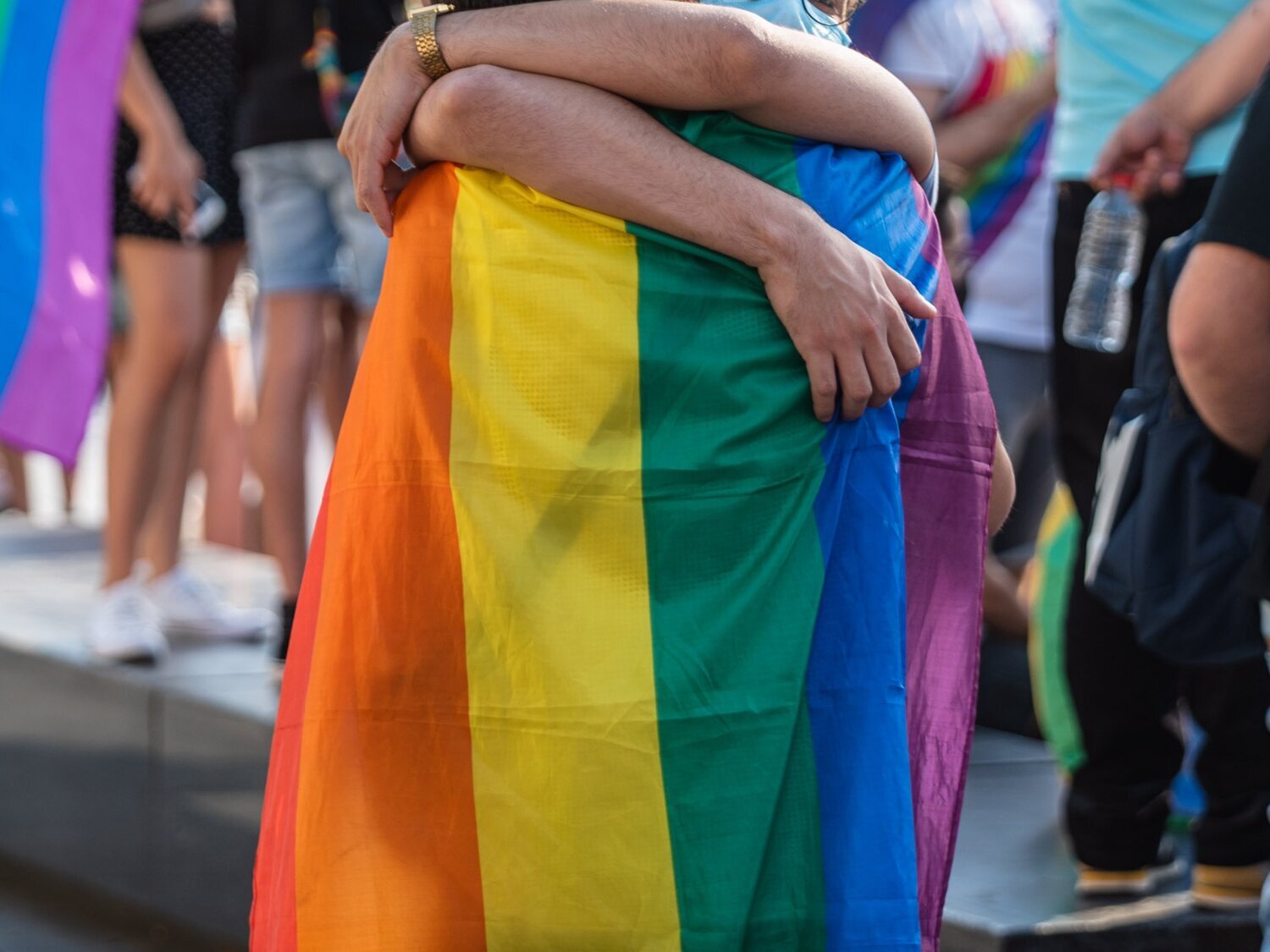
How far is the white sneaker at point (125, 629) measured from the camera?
156 inches

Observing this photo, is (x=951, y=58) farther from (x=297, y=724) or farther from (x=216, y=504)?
(x=216, y=504)

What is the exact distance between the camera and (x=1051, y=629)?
10.8 ft

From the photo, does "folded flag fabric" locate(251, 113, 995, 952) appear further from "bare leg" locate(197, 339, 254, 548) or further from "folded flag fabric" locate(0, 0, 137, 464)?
"bare leg" locate(197, 339, 254, 548)

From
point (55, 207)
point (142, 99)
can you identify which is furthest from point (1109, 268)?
point (142, 99)

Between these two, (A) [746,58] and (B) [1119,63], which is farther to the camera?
(B) [1119,63]

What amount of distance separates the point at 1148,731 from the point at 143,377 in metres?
2.38

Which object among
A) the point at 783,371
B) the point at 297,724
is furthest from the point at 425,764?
Result: the point at 783,371

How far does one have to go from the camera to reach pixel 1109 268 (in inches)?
116

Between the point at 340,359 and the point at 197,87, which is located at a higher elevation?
the point at 197,87

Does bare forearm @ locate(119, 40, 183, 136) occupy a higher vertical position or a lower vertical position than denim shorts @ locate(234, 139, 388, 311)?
higher

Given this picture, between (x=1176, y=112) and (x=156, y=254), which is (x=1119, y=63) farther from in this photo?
(x=156, y=254)

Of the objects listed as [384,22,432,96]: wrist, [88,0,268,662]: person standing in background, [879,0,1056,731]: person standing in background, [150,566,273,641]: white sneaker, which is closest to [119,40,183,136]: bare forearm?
[88,0,268,662]: person standing in background

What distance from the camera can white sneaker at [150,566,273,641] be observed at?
4375mm

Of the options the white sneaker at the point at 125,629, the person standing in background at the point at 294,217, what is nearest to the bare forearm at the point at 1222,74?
the person standing in background at the point at 294,217
